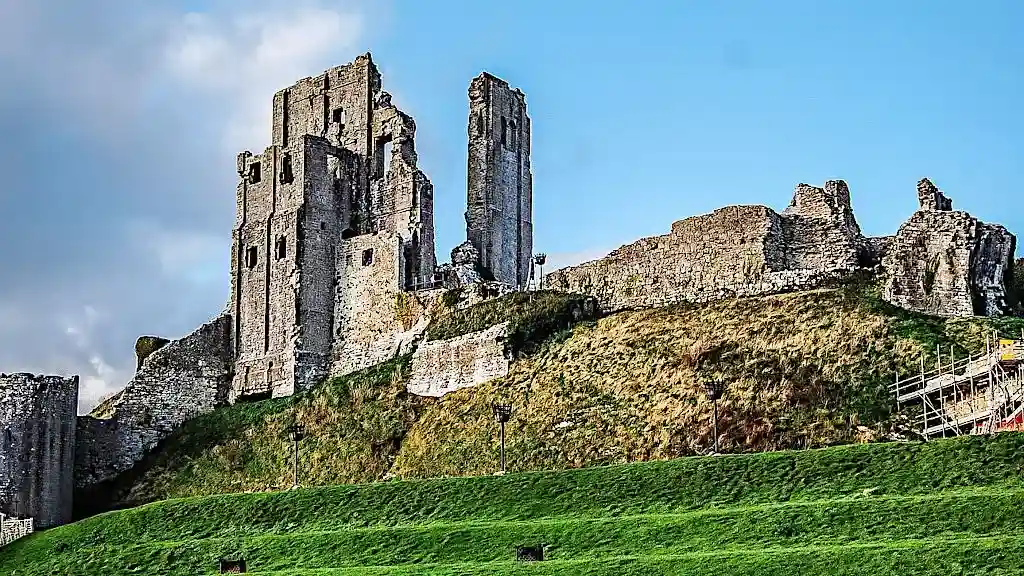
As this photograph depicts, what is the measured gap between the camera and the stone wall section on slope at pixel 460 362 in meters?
48.2

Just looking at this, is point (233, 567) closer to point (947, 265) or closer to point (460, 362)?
point (460, 362)

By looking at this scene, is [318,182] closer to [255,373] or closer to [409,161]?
[409,161]

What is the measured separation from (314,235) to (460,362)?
37.1 feet

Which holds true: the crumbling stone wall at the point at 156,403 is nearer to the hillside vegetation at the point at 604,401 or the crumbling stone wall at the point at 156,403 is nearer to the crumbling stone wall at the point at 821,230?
the hillside vegetation at the point at 604,401

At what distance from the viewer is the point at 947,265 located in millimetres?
43219

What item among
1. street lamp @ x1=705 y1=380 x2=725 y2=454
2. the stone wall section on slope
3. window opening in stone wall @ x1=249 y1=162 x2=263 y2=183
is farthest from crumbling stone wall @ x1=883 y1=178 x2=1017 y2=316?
window opening in stone wall @ x1=249 y1=162 x2=263 y2=183

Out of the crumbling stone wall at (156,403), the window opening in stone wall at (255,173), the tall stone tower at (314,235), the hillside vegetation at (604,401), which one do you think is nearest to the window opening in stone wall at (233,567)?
the hillside vegetation at (604,401)

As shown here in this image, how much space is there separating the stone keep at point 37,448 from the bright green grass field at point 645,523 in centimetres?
665

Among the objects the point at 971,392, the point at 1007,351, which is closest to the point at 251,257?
the point at 971,392

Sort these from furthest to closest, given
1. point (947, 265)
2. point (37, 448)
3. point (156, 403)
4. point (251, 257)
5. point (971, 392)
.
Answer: point (251, 257) → point (156, 403) → point (37, 448) → point (947, 265) → point (971, 392)

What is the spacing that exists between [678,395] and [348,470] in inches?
454

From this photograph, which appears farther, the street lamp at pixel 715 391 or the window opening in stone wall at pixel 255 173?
the window opening in stone wall at pixel 255 173

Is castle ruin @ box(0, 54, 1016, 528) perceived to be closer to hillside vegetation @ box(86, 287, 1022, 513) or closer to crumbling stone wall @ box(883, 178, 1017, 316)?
crumbling stone wall @ box(883, 178, 1017, 316)

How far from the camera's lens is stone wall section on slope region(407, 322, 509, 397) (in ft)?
158
